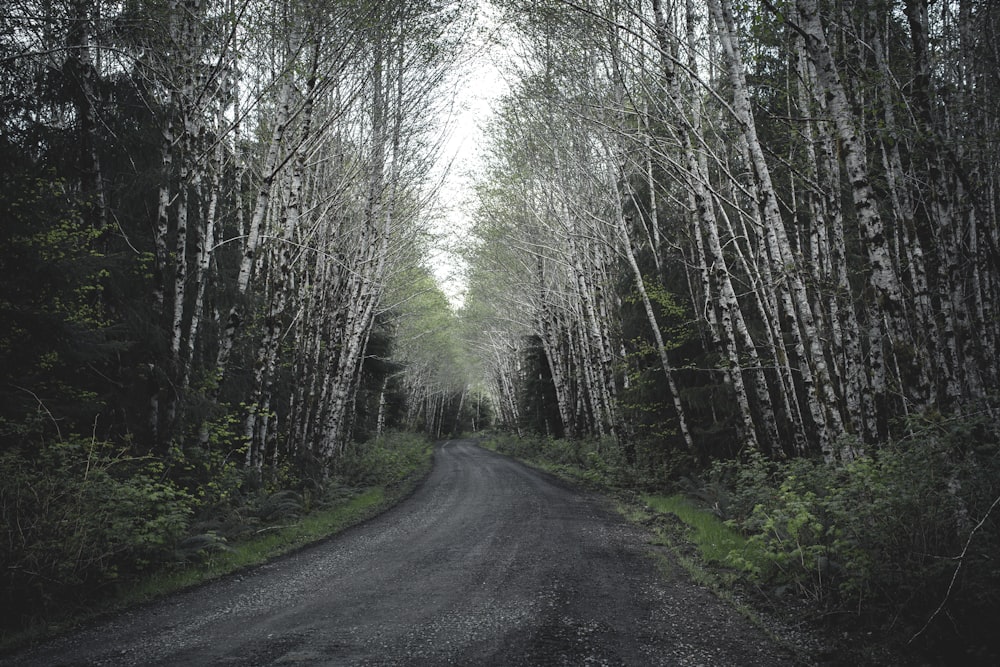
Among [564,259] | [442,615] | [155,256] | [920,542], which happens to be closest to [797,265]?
[920,542]

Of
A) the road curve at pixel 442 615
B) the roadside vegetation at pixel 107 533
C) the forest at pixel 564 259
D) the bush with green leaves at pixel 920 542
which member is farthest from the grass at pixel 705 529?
the roadside vegetation at pixel 107 533

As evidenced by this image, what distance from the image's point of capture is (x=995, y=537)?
332 cm

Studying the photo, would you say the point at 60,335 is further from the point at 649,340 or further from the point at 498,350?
the point at 498,350

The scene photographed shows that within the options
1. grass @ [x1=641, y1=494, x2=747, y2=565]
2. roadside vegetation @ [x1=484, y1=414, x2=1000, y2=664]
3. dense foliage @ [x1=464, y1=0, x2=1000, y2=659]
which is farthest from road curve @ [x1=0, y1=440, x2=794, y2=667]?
dense foliage @ [x1=464, y1=0, x2=1000, y2=659]

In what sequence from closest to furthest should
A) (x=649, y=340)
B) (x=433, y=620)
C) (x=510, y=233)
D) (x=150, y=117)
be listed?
(x=433, y=620), (x=150, y=117), (x=649, y=340), (x=510, y=233)

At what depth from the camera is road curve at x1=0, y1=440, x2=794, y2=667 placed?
370 cm

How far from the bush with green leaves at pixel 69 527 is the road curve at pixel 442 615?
64 cm

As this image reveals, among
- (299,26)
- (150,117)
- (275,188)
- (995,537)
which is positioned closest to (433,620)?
(995,537)

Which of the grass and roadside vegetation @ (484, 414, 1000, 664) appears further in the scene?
the grass

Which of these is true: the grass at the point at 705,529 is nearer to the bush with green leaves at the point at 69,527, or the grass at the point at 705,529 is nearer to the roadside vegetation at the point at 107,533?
the roadside vegetation at the point at 107,533

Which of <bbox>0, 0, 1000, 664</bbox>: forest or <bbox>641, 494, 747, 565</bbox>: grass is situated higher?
<bbox>0, 0, 1000, 664</bbox>: forest

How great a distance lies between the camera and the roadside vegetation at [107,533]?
4.57 metres

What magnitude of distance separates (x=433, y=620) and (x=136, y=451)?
16.5 feet

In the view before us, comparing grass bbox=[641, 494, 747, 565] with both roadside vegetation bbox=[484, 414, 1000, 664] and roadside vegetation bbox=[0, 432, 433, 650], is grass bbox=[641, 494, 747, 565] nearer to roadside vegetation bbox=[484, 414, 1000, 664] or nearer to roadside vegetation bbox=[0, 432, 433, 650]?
roadside vegetation bbox=[484, 414, 1000, 664]
